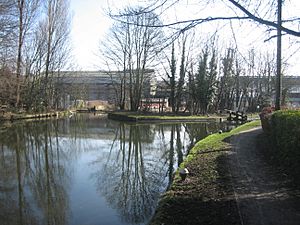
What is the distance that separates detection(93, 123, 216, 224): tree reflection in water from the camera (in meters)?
7.00

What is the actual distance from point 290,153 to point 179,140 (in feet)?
35.5

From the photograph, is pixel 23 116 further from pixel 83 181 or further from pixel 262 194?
pixel 262 194

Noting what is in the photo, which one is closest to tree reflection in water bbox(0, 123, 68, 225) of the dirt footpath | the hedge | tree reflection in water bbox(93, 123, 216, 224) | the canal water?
the canal water

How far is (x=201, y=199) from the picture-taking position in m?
6.01

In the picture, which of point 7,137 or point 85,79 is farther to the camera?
point 85,79

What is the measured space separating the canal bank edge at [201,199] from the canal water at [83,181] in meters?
0.69

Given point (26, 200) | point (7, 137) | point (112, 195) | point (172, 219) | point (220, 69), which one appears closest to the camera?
point (172, 219)

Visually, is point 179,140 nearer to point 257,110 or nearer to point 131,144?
point 131,144

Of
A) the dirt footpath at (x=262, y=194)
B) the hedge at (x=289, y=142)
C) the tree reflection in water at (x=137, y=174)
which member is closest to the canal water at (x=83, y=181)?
the tree reflection in water at (x=137, y=174)

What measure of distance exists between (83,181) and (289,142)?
542 centimetres

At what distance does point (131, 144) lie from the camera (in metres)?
16.1

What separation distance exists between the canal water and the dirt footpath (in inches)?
74.6

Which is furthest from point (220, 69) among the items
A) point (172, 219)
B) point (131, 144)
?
point (172, 219)

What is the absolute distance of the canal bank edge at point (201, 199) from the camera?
504 cm
